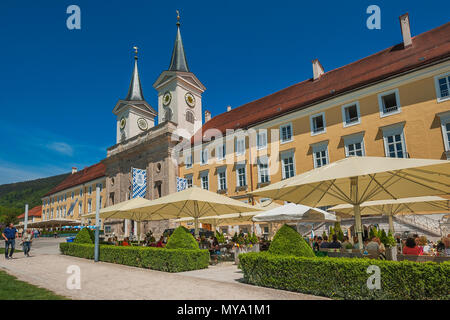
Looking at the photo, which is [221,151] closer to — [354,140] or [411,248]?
[354,140]

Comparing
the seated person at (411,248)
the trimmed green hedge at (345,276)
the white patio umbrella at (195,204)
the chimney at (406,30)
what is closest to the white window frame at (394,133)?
the chimney at (406,30)

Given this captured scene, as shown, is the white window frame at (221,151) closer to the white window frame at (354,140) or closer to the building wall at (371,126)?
the building wall at (371,126)

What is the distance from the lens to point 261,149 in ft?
87.9

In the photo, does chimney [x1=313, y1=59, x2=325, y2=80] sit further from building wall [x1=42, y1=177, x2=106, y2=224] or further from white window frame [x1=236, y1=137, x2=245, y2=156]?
building wall [x1=42, y1=177, x2=106, y2=224]

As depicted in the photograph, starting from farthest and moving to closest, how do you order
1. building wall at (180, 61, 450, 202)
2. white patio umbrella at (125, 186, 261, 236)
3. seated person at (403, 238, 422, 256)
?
building wall at (180, 61, 450, 202) → white patio umbrella at (125, 186, 261, 236) → seated person at (403, 238, 422, 256)

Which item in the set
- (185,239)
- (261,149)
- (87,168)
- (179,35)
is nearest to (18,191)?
(87,168)

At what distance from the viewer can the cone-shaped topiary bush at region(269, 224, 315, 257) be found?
299 inches

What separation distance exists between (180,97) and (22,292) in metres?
33.8

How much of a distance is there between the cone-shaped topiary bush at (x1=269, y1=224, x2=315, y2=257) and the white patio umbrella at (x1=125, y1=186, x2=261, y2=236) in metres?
4.04

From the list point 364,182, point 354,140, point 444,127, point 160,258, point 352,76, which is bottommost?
point 160,258

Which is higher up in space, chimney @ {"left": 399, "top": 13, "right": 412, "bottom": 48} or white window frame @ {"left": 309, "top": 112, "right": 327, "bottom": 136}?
chimney @ {"left": 399, "top": 13, "right": 412, "bottom": 48}

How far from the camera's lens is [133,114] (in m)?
45.5

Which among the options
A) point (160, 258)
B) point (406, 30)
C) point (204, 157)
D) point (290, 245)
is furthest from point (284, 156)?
point (290, 245)

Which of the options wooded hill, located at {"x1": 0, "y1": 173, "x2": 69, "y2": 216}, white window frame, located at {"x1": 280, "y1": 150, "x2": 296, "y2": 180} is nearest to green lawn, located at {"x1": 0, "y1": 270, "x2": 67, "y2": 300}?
white window frame, located at {"x1": 280, "y1": 150, "x2": 296, "y2": 180}
